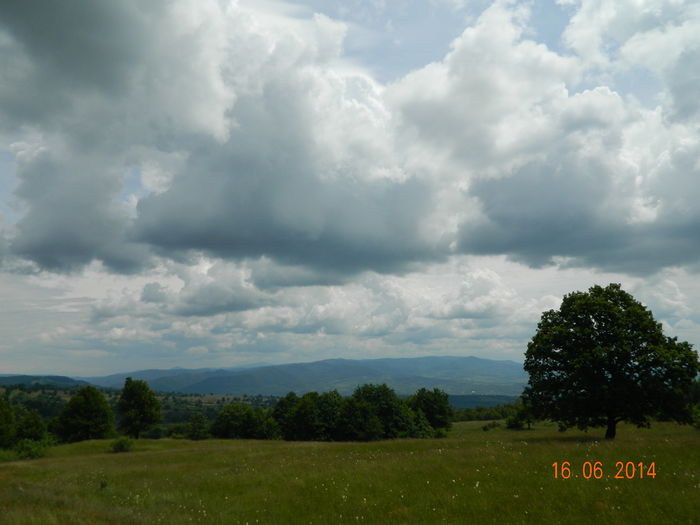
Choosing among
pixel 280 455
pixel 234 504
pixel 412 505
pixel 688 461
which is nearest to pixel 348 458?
pixel 280 455

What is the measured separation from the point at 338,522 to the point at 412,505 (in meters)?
2.84

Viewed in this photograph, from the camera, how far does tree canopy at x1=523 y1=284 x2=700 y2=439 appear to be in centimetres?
2941

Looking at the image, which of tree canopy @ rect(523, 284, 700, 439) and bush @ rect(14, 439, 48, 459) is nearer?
tree canopy @ rect(523, 284, 700, 439)

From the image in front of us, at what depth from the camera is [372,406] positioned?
250 ft

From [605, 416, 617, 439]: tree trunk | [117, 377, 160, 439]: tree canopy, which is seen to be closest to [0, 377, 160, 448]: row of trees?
[117, 377, 160, 439]: tree canopy

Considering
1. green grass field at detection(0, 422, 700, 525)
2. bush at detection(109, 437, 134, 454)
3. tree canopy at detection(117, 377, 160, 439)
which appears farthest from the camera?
tree canopy at detection(117, 377, 160, 439)

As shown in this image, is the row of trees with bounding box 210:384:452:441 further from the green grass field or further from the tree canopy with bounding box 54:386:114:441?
the green grass field

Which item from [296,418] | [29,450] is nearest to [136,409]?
[29,450]

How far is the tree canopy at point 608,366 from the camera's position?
2941 centimetres
